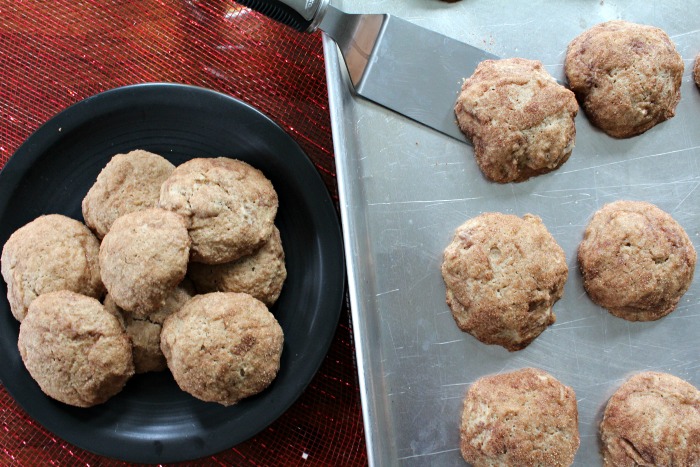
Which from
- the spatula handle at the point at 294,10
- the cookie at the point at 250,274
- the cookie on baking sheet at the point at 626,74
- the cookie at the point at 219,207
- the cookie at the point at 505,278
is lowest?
the cookie at the point at 250,274

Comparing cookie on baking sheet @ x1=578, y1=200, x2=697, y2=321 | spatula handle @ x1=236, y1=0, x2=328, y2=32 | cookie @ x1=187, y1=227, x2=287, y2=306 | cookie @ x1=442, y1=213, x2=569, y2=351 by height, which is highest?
spatula handle @ x1=236, y1=0, x2=328, y2=32

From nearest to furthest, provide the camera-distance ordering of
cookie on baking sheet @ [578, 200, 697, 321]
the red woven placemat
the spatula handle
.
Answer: the spatula handle, cookie on baking sheet @ [578, 200, 697, 321], the red woven placemat

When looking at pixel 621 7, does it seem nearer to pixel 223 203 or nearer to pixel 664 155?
pixel 664 155

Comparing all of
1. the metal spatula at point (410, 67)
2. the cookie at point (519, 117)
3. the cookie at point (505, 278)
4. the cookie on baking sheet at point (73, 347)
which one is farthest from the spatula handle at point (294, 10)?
the cookie on baking sheet at point (73, 347)

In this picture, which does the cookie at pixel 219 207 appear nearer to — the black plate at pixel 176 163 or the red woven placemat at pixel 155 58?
the black plate at pixel 176 163

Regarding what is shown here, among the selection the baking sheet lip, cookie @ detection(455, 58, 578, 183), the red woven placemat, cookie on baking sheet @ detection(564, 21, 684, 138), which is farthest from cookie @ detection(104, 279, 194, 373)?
cookie on baking sheet @ detection(564, 21, 684, 138)

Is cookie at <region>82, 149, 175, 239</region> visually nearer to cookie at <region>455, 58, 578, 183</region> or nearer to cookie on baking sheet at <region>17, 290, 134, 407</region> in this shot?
cookie on baking sheet at <region>17, 290, 134, 407</region>
